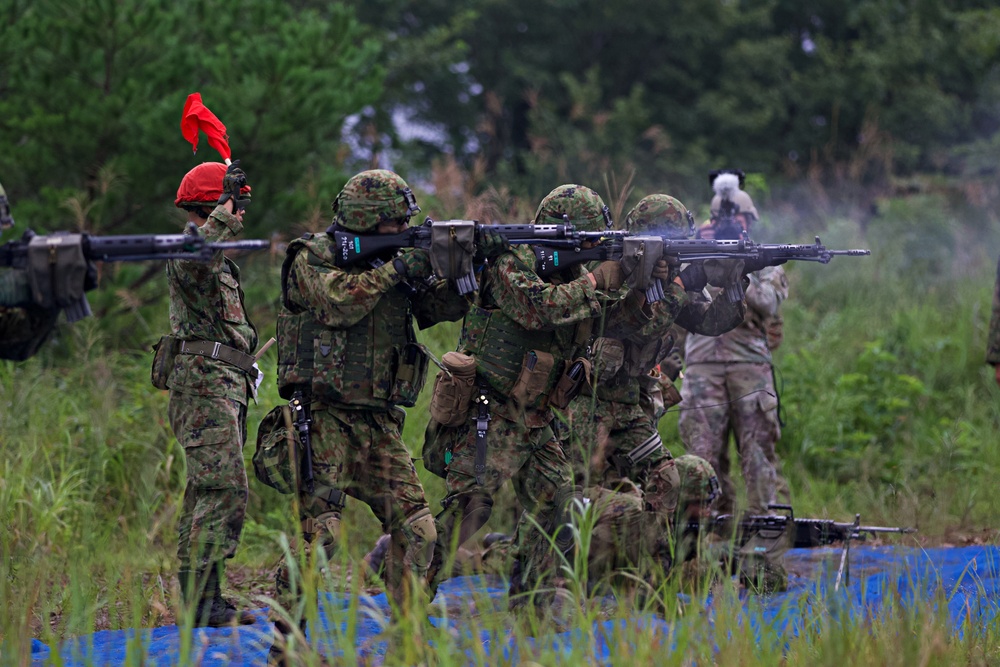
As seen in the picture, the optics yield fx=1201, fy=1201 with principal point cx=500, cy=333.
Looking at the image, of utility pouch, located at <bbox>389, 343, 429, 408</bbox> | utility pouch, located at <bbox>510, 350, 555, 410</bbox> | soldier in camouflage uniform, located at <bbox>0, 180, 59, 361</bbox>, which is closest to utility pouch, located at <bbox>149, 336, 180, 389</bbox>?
soldier in camouflage uniform, located at <bbox>0, 180, 59, 361</bbox>

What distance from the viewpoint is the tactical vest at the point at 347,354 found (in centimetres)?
495

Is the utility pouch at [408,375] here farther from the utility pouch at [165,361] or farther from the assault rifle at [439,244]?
the utility pouch at [165,361]

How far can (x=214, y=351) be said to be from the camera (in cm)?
528

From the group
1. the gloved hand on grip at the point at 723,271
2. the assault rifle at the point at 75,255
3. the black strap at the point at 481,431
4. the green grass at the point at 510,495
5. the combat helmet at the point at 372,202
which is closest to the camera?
the green grass at the point at 510,495

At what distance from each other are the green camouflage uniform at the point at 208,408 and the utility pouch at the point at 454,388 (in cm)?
91

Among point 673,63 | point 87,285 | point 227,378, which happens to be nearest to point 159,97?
point 227,378

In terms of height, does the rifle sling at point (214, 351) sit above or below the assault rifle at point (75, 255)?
below

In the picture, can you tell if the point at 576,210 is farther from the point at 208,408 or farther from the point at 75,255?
the point at 75,255

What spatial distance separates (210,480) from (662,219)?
98.6 inches

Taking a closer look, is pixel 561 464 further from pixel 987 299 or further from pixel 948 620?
pixel 987 299

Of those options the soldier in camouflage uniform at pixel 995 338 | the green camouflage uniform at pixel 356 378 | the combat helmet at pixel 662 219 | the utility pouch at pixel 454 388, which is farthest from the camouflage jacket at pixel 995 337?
the green camouflage uniform at pixel 356 378

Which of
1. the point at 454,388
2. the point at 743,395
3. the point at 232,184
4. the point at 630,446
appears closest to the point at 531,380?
the point at 454,388

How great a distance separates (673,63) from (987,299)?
35.5 ft

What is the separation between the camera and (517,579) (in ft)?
17.8
